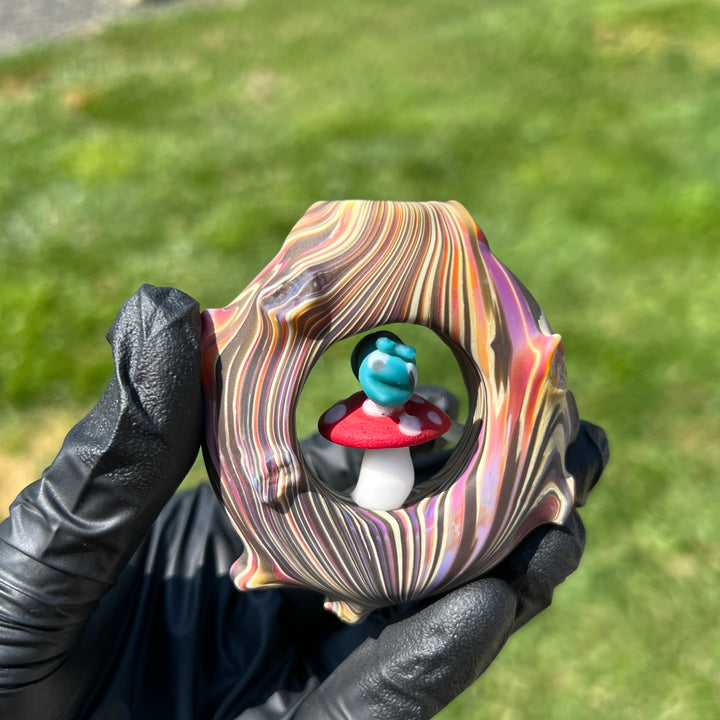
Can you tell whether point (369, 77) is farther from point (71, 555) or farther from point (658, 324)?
point (71, 555)

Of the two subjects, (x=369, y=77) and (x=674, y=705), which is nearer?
(x=674, y=705)

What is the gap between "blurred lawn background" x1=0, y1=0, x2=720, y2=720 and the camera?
204 cm

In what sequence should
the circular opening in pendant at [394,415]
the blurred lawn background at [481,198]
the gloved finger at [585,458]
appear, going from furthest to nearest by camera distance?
the blurred lawn background at [481,198], the gloved finger at [585,458], the circular opening in pendant at [394,415]

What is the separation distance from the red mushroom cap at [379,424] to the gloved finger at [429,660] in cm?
23

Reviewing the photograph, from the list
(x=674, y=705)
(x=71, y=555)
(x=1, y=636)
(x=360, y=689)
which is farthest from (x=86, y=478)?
(x=674, y=705)

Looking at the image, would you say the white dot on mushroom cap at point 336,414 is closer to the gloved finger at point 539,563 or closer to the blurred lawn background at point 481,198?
the gloved finger at point 539,563

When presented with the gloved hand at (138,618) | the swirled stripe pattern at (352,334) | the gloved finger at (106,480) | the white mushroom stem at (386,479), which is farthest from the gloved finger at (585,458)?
the gloved finger at (106,480)

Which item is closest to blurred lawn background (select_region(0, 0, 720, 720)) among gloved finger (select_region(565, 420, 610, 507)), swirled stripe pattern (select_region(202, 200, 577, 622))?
gloved finger (select_region(565, 420, 610, 507))

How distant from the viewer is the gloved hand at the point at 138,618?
3.41ft

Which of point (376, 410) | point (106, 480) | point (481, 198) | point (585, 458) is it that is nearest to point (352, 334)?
point (376, 410)

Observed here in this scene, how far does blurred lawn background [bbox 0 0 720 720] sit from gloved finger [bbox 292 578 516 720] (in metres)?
0.84

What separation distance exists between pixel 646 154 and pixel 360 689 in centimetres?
309

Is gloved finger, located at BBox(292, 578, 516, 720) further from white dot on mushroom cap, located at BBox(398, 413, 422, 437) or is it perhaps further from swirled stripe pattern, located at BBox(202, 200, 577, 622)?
white dot on mushroom cap, located at BBox(398, 413, 422, 437)

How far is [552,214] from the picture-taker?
328 cm
